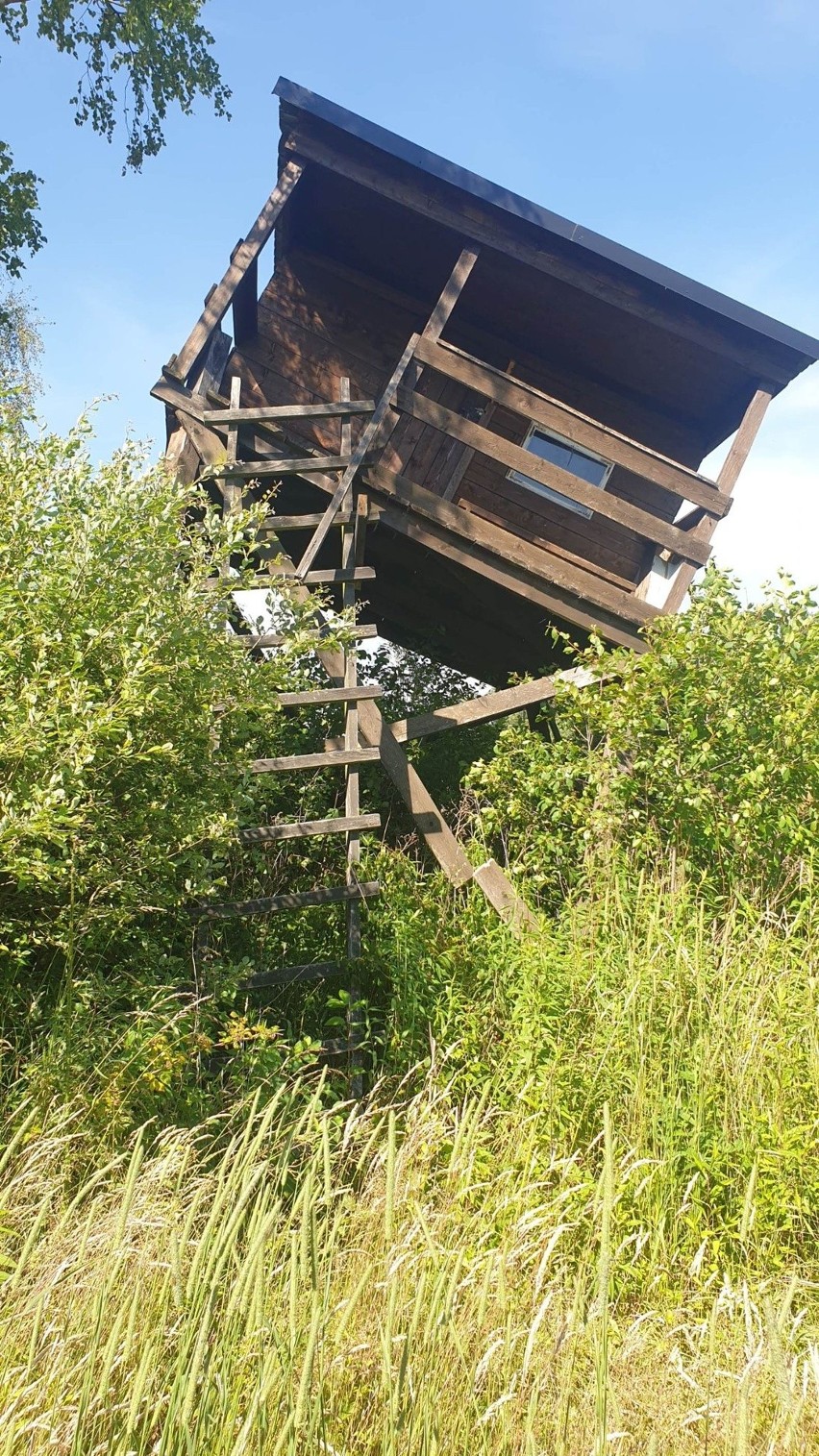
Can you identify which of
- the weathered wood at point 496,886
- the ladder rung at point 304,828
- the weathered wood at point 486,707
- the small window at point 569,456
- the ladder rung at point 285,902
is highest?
the small window at point 569,456

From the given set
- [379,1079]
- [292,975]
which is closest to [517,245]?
[292,975]

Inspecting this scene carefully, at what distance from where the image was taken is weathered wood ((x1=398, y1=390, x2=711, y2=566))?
348 inches

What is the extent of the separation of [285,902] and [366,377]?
626 cm

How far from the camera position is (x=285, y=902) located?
6.97m

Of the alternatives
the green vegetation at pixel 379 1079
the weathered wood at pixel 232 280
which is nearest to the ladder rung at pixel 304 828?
the green vegetation at pixel 379 1079

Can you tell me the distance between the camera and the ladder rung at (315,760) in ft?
23.5

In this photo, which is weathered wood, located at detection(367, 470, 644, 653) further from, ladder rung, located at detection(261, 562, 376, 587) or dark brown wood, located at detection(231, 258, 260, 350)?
dark brown wood, located at detection(231, 258, 260, 350)

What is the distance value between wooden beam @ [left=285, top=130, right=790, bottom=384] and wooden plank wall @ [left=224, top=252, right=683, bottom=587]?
5.26 ft

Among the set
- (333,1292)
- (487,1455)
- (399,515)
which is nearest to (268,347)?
(399,515)

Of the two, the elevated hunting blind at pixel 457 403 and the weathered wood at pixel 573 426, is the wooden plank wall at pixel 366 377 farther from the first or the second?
the weathered wood at pixel 573 426

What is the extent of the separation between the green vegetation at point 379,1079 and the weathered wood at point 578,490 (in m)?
1.34

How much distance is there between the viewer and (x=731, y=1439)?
9.13ft

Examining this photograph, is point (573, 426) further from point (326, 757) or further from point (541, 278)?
point (326, 757)

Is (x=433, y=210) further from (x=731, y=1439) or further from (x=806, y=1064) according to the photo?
(x=731, y=1439)
